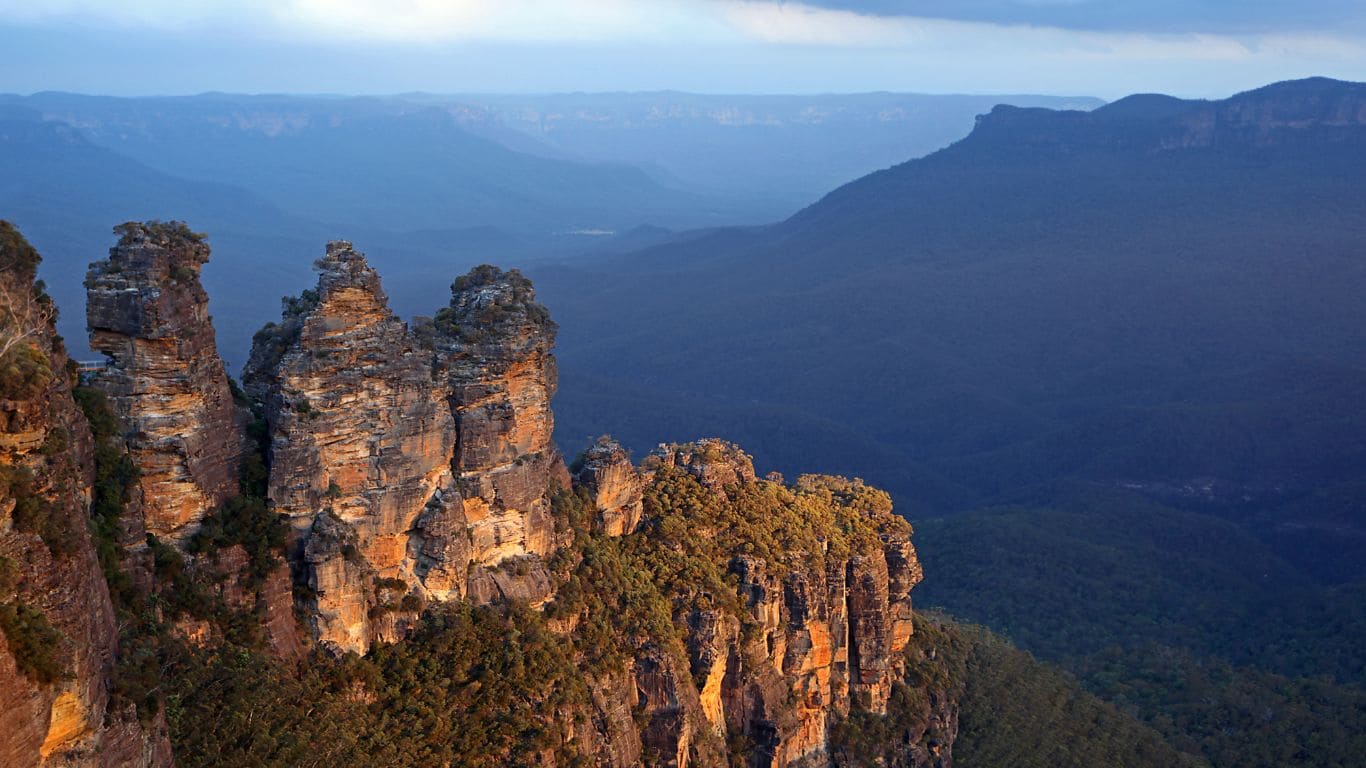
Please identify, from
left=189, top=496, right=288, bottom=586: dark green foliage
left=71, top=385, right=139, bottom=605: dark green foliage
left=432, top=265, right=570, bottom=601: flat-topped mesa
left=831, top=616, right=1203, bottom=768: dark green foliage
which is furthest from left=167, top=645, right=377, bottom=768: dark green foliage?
left=831, top=616, right=1203, bottom=768: dark green foliage

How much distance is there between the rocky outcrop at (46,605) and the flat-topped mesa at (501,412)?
11.3m

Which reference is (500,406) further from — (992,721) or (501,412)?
(992,721)

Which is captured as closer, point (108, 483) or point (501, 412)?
point (108, 483)

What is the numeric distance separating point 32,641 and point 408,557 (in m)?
12.4

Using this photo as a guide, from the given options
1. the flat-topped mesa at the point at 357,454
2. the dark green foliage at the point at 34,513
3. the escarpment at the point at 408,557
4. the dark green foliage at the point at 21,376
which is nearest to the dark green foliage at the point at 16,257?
the escarpment at the point at 408,557

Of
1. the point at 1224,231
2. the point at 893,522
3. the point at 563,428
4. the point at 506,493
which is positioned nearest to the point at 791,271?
the point at 1224,231

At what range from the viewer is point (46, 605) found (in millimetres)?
16031

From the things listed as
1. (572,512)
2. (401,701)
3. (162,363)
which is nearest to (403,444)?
(401,701)

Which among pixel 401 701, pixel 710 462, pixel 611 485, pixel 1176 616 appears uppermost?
pixel 611 485

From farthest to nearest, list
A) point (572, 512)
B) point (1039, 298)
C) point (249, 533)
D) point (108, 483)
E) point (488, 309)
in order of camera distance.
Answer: point (1039, 298) < point (572, 512) < point (488, 309) < point (249, 533) < point (108, 483)

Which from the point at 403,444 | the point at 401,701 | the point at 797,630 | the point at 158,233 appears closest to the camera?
the point at 158,233

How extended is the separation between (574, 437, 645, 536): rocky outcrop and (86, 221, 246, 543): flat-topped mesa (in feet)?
40.0

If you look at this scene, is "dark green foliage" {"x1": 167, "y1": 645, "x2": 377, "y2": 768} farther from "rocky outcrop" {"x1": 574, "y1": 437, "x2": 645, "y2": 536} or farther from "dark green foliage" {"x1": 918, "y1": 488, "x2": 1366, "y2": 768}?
"dark green foliage" {"x1": 918, "y1": 488, "x2": 1366, "y2": 768}

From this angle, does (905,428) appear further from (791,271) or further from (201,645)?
(201,645)
